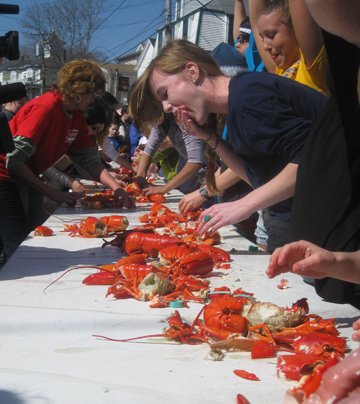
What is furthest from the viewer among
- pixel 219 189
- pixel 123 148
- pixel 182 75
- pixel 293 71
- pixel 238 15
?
pixel 123 148

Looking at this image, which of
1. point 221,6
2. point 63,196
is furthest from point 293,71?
point 221,6

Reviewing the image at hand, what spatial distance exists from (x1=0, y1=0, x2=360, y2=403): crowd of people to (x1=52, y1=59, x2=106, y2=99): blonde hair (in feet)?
0.04

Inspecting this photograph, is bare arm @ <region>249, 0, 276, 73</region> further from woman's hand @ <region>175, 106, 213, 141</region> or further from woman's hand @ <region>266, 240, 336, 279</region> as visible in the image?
woman's hand @ <region>266, 240, 336, 279</region>

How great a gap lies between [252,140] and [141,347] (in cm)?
104

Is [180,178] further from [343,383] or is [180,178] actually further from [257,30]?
[343,383]

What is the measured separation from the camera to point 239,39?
4387 millimetres

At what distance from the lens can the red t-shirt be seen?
10.7ft

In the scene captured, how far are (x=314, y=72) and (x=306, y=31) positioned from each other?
0.86ft

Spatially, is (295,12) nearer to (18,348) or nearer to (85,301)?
(85,301)

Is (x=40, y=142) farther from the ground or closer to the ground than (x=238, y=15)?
closer to the ground

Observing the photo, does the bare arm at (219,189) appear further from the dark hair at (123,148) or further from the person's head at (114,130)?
the dark hair at (123,148)

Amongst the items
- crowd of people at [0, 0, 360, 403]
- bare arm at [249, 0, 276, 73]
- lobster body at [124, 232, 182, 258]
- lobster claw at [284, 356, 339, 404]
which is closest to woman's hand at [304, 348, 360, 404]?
crowd of people at [0, 0, 360, 403]

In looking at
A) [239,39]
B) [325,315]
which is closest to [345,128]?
[325,315]

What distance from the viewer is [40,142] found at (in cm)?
348
